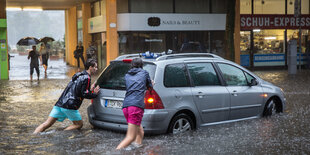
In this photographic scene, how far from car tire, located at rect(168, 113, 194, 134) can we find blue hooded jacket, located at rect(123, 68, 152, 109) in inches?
38.7

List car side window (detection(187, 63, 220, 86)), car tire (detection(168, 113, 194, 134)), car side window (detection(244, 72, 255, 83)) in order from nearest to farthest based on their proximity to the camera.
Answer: car tire (detection(168, 113, 194, 134))
car side window (detection(187, 63, 220, 86))
car side window (detection(244, 72, 255, 83))

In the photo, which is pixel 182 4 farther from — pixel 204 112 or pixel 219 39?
pixel 204 112

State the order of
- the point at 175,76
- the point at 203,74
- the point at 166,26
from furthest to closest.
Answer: the point at 166,26, the point at 203,74, the point at 175,76

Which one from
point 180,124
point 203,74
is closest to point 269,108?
point 203,74

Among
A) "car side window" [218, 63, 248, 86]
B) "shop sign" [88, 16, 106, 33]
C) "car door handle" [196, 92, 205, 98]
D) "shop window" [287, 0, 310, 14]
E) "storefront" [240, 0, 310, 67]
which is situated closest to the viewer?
"car door handle" [196, 92, 205, 98]

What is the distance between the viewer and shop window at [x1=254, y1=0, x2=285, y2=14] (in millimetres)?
26938

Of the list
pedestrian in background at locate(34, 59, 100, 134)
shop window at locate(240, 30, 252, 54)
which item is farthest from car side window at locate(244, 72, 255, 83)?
shop window at locate(240, 30, 252, 54)

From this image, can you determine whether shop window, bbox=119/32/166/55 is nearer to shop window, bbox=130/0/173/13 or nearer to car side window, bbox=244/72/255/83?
shop window, bbox=130/0/173/13

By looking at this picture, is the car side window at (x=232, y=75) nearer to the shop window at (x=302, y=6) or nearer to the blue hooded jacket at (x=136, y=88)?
the blue hooded jacket at (x=136, y=88)

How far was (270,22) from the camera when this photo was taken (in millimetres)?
26969

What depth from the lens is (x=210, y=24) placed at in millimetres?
25891

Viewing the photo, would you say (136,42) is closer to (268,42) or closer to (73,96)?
(268,42)

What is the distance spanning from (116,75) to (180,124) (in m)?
1.42

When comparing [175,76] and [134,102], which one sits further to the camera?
[175,76]
